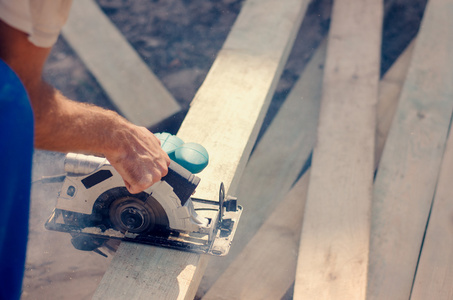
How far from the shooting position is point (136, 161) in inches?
65.1

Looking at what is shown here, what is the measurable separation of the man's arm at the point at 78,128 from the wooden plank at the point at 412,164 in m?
1.22

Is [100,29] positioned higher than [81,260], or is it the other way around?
[100,29]

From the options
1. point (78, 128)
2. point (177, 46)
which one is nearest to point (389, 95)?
point (177, 46)

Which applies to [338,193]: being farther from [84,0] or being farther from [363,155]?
[84,0]

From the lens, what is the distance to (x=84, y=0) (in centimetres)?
367

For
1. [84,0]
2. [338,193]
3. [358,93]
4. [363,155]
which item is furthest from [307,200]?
[84,0]

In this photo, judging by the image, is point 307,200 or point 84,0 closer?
point 307,200

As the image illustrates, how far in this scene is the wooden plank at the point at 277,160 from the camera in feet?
7.80

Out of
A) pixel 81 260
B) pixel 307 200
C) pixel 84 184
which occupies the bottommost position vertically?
pixel 81 260

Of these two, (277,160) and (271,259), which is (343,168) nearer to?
(277,160)

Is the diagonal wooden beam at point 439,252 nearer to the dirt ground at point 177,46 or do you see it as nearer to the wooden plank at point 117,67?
the dirt ground at point 177,46

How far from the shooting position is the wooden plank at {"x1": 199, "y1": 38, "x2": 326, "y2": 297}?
238 cm

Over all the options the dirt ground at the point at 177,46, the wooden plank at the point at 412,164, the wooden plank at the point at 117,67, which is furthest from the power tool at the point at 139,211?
the wooden plank at the point at 117,67

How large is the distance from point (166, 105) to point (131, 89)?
0.29 meters
